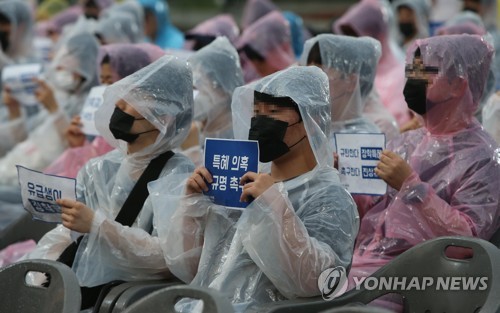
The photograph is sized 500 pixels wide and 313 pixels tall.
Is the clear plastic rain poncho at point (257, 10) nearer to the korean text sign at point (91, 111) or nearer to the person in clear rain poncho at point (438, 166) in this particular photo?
the korean text sign at point (91, 111)

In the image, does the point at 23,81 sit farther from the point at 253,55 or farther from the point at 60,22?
the point at 60,22

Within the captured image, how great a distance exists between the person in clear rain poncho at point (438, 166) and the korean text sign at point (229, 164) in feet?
1.76

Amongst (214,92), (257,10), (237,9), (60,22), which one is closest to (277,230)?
(214,92)

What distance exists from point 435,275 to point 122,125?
4.78ft

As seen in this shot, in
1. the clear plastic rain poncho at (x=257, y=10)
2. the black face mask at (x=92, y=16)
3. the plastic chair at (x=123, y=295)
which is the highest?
the plastic chair at (x=123, y=295)

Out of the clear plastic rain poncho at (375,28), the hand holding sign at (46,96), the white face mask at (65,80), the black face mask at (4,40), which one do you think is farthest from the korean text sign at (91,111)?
the black face mask at (4,40)

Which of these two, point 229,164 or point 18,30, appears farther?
point 18,30

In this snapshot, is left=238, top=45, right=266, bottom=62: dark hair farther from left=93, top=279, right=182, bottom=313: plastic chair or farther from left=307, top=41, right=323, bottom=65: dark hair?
left=93, top=279, right=182, bottom=313: plastic chair

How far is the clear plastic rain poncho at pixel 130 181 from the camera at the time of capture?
3951 mm

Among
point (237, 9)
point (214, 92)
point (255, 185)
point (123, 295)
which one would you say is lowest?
point (237, 9)

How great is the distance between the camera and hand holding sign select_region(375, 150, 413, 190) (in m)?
3.78

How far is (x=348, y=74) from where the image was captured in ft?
16.3

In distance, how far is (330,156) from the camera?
3.70 m

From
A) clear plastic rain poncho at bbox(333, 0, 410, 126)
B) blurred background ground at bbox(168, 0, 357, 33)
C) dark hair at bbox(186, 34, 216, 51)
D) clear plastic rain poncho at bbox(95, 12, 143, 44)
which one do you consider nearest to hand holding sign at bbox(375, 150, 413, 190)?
clear plastic rain poncho at bbox(333, 0, 410, 126)
